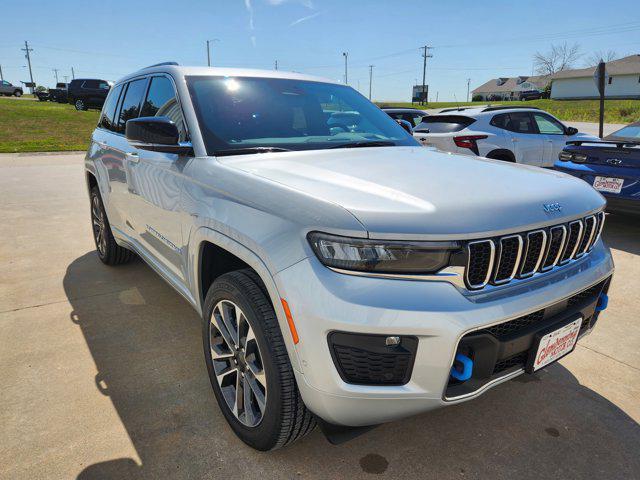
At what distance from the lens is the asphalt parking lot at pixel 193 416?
81.4 inches

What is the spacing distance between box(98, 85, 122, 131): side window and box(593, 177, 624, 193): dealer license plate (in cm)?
508

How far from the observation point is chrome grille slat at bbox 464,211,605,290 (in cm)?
171

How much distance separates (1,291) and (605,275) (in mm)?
4387

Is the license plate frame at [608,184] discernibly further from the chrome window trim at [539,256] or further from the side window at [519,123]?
the chrome window trim at [539,256]

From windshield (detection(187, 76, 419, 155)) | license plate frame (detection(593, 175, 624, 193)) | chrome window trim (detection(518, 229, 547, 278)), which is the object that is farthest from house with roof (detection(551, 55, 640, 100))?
chrome window trim (detection(518, 229, 547, 278))

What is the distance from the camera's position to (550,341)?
6.24 ft

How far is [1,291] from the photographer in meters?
3.99

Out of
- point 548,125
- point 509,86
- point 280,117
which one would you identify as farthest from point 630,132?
point 509,86

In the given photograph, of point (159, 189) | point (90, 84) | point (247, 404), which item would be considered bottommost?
point (247, 404)

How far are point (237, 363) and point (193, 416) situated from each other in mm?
460

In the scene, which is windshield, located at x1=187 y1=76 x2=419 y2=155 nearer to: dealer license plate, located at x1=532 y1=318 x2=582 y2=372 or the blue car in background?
dealer license plate, located at x1=532 y1=318 x2=582 y2=372

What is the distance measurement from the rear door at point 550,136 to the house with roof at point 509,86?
9263 cm

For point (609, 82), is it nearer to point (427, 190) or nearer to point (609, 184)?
point (609, 184)

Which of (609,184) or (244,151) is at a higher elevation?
(244,151)
